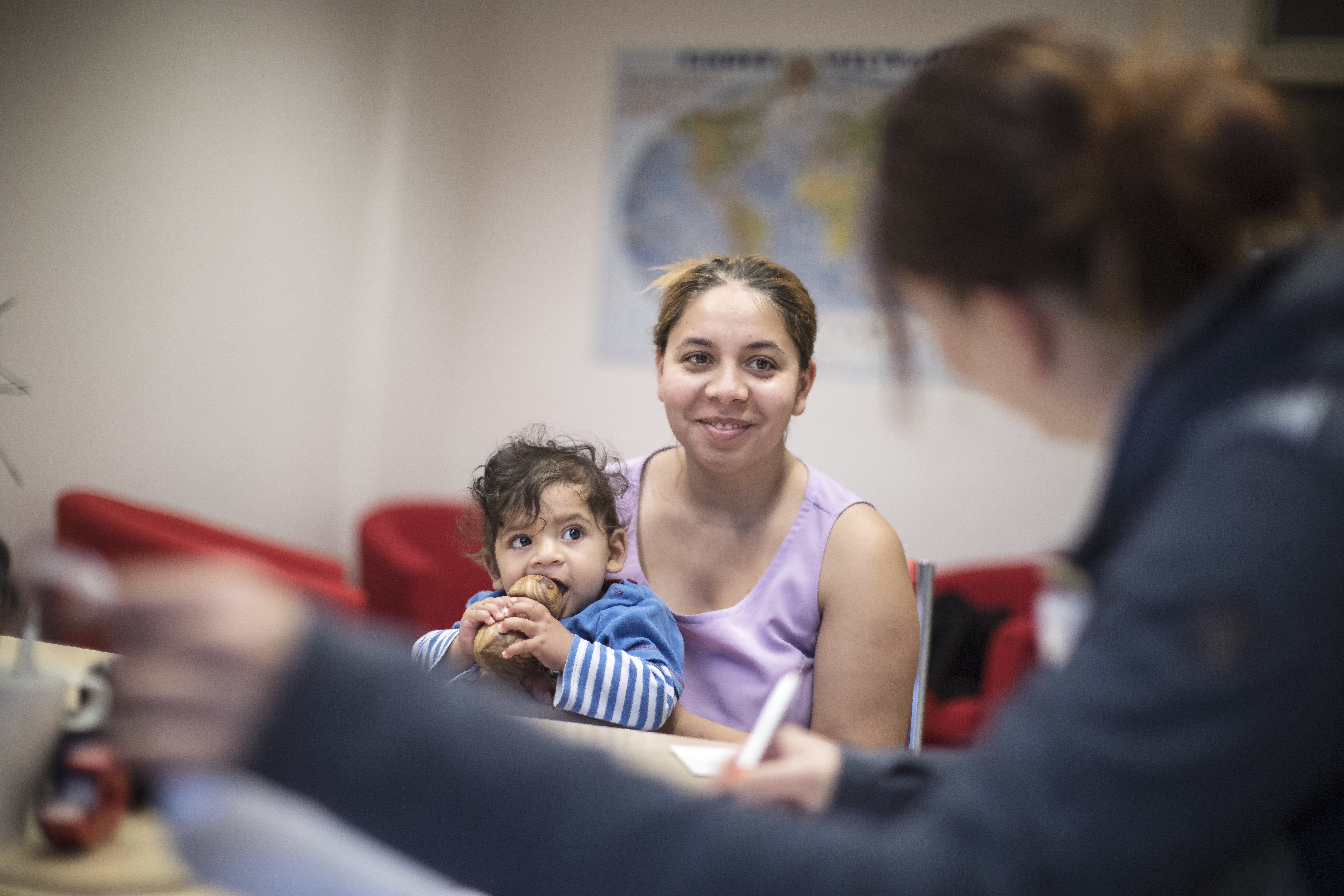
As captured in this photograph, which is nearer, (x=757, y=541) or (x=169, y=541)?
(x=757, y=541)

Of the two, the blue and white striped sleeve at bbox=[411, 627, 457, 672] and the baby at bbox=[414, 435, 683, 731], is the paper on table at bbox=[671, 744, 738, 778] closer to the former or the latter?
the baby at bbox=[414, 435, 683, 731]

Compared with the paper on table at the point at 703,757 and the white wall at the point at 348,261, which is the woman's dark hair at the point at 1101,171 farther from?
the white wall at the point at 348,261

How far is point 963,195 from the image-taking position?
2.05 feet

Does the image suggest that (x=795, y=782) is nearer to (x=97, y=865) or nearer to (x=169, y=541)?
(x=97, y=865)

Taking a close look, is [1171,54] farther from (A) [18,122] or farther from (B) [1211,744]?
(A) [18,122]

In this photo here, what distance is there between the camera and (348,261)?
3836 millimetres

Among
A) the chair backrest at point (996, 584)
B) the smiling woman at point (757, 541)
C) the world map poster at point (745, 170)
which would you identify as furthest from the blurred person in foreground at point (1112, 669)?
the world map poster at point (745, 170)

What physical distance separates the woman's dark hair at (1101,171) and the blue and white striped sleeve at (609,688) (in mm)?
852

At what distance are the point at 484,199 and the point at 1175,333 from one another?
13.8 feet

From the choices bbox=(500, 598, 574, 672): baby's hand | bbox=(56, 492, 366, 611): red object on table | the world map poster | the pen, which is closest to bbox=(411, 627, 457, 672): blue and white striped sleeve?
bbox=(500, 598, 574, 672): baby's hand

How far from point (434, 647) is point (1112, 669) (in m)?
1.15

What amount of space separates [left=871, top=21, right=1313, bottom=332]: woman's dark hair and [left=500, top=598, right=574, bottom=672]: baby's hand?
863 mm

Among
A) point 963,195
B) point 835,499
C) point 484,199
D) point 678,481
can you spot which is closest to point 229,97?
point 484,199

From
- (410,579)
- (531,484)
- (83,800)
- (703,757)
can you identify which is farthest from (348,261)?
(83,800)
